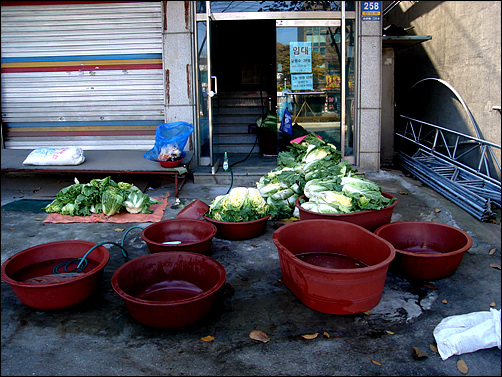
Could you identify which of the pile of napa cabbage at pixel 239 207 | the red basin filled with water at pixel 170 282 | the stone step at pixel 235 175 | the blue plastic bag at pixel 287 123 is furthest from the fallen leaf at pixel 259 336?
the blue plastic bag at pixel 287 123

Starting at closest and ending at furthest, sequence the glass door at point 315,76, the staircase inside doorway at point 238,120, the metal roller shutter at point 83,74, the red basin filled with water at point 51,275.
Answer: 1. the red basin filled with water at point 51,275
2. the glass door at point 315,76
3. the metal roller shutter at point 83,74
4. the staircase inside doorway at point 238,120

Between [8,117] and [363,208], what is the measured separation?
8.29 m

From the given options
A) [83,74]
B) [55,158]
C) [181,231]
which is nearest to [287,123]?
[83,74]

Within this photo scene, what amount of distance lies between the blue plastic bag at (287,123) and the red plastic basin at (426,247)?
4.93 metres

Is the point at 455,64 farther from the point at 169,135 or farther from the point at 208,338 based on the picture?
the point at 208,338

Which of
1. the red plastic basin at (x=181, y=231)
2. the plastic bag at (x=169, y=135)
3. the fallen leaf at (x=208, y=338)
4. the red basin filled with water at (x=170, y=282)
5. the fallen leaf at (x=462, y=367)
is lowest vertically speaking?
the fallen leaf at (x=462, y=367)

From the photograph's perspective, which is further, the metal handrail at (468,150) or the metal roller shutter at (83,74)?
the metal roller shutter at (83,74)

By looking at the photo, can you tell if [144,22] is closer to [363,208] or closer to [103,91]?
[103,91]

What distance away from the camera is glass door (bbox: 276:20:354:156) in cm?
Answer: 859

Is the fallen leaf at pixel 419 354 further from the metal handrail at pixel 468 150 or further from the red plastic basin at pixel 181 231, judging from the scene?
the metal handrail at pixel 468 150

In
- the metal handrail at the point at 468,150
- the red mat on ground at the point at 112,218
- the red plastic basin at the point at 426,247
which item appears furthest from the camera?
the metal handrail at the point at 468,150

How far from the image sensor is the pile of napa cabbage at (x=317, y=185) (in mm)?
5039

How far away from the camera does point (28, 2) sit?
893 cm

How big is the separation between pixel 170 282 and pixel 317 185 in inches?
91.7
